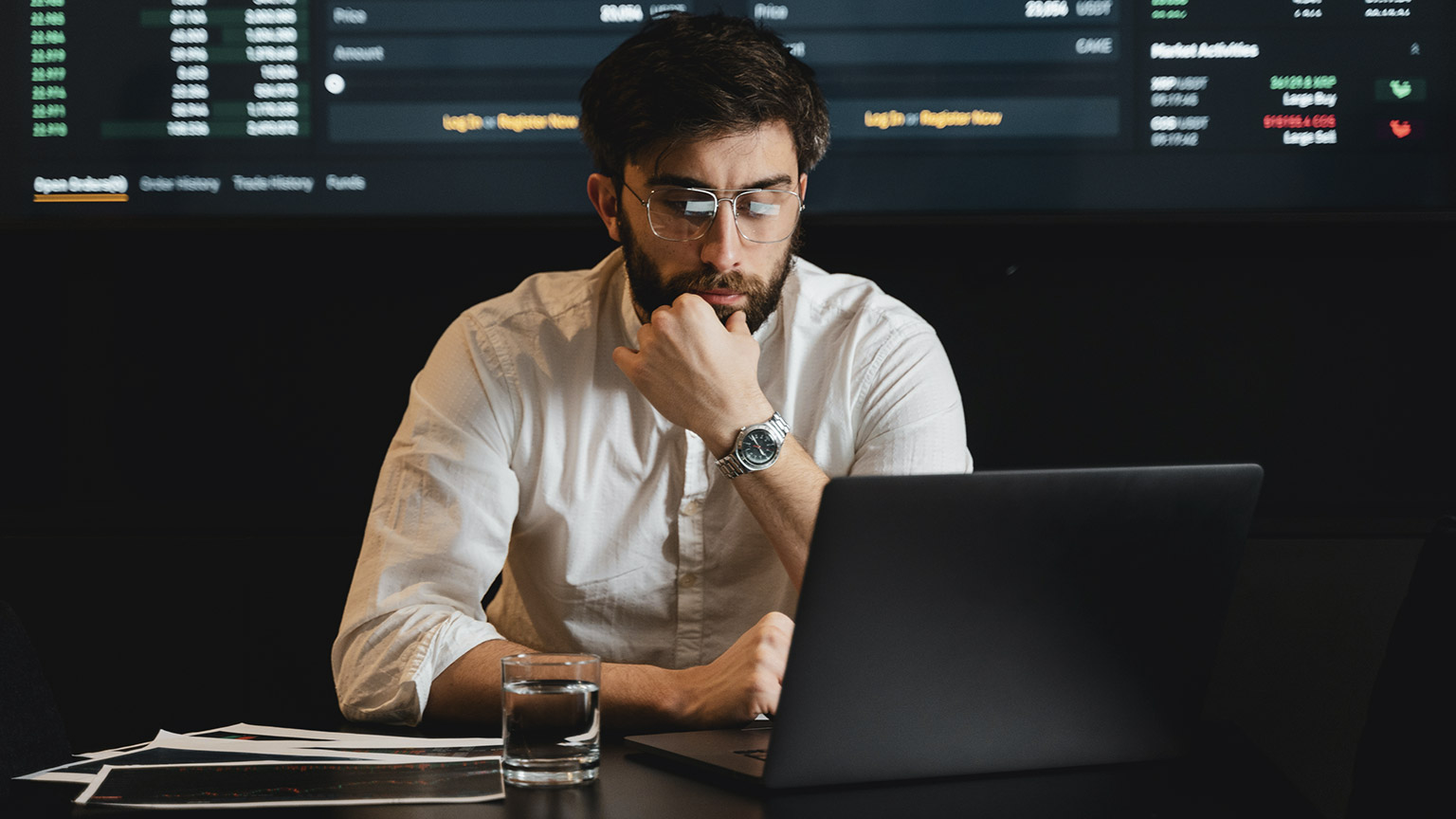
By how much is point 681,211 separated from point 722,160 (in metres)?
0.07

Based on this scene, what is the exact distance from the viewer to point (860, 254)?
1.98 meters

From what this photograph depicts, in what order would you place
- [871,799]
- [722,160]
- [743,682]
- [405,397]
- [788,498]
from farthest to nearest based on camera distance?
[405,397] < [722,160] < [788,498] < [743,682] < [871,799]

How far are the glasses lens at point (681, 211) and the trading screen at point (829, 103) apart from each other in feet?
1.84

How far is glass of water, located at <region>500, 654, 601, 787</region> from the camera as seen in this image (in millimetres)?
762

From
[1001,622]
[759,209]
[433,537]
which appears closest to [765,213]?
[759,209]

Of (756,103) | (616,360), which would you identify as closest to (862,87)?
(756,103)

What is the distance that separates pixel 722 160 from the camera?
1308mm

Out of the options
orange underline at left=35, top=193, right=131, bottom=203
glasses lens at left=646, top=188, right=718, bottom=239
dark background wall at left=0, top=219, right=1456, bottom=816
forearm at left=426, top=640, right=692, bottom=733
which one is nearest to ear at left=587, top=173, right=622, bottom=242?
glasses lens at left=646, top=188, right=718, bottom=239

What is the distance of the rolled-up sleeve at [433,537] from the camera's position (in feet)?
3.72

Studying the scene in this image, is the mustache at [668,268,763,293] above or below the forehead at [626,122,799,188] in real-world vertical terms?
below

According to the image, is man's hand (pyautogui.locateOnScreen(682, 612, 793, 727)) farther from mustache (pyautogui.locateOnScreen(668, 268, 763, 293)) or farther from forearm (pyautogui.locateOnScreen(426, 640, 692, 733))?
mustache (pyautogui.locateOnScreen(668, 268, 763, 293))

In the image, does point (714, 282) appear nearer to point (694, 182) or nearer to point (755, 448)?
point (694, 182)

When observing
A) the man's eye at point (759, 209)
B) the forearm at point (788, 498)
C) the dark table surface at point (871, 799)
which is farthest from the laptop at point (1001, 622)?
the man's eye at point (759, 209)

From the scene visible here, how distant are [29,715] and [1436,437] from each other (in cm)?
202
